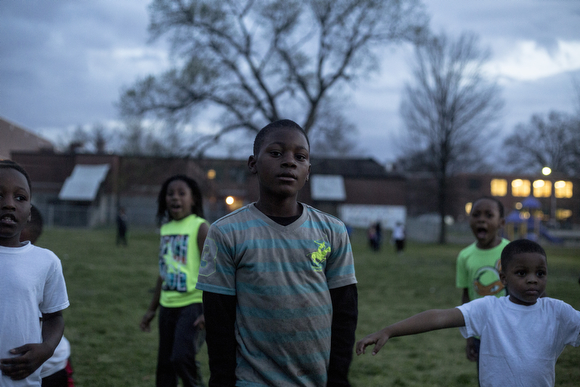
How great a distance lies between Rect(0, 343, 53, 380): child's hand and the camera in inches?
88.0

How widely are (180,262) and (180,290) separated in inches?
9.6

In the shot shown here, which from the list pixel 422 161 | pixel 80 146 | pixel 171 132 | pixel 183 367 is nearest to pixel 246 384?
pixel 183 367

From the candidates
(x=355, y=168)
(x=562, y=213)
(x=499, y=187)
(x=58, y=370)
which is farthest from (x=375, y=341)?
(x=562, y=213)

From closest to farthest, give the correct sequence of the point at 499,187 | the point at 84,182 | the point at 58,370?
the point at 58,370
the point at 84,182
the point at 499,187

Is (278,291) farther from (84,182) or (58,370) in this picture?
(84,182)

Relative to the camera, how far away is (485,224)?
4125 millimetres

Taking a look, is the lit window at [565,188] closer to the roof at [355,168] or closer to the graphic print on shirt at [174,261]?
the roof at [355,168]

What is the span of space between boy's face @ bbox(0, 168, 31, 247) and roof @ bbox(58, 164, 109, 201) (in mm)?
44428

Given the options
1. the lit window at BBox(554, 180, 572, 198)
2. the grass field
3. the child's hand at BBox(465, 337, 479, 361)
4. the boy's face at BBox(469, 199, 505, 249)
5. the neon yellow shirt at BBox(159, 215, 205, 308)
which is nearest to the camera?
the child's hand at BBox(465, 337, 479, 361)

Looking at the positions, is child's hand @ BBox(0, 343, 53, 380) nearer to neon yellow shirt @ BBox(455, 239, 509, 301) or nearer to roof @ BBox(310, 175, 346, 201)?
neon yellow shirt @ BBox(455, 239, 509, 301)

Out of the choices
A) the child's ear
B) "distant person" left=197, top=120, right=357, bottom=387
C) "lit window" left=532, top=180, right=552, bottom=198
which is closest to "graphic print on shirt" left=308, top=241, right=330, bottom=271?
"distant person" left=197, top=120, right=357, bottom=387

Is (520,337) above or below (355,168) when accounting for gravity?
below

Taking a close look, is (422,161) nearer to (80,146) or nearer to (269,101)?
(269,101)

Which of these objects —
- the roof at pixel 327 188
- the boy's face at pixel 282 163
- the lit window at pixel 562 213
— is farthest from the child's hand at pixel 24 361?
the lit window at pixel 562 213
